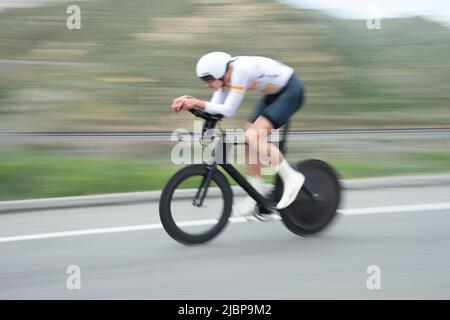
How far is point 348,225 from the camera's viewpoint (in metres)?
6.36

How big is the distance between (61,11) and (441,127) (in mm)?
11841

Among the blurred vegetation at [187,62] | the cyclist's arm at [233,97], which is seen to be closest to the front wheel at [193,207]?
the cyclist's arm at [233,97]

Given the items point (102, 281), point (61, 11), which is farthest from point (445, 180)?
point (61, 11)

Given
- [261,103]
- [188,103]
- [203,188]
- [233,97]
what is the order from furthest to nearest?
[261,103] < [203,188] < [233,97] < [188,103]

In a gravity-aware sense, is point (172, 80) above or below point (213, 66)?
above

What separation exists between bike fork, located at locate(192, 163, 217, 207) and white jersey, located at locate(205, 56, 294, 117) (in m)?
0.43

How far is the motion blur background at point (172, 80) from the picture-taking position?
9430 mm

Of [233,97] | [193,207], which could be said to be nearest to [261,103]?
[233,97]

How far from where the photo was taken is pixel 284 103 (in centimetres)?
572

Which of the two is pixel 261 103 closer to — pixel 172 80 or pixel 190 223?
pixel 190 223

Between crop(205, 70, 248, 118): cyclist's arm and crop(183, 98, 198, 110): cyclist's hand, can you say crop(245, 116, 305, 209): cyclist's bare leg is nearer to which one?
crop(205, 70, 248, 118): cyclist's arm

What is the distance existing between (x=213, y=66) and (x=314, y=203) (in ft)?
4.81

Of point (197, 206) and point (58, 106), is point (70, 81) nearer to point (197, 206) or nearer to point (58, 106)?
point (58, 106)

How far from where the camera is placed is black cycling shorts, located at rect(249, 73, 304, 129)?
5.70 metres
